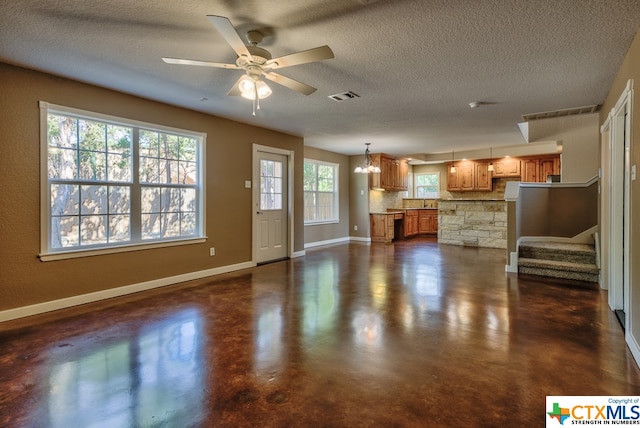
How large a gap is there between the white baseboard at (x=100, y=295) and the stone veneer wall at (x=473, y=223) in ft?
18.5

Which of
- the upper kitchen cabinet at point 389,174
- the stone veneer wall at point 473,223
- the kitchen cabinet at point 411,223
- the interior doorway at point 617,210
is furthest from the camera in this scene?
the kitchen cabinet at point 411,223

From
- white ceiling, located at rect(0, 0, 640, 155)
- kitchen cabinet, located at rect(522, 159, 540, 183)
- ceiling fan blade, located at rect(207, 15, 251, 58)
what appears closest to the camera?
ceiling fan blade, located at rect(207, 15, 251, 58)

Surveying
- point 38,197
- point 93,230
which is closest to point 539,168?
point 93,230

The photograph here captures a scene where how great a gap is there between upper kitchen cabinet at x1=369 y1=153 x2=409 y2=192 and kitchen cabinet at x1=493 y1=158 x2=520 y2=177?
2448mm

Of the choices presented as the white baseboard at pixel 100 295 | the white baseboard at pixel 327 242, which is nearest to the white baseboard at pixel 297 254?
the white baseboard at pixel 327 242

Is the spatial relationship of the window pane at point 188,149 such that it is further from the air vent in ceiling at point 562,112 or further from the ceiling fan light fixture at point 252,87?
the air vent in ceiling at point 562,112

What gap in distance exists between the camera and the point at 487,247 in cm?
800

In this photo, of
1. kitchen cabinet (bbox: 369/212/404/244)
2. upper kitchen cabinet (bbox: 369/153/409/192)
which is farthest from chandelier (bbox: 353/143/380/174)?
kitchen cabinet (bbox: 369/212/404/244)

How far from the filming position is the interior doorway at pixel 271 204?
19.5 ft

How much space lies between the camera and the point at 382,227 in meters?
9.06

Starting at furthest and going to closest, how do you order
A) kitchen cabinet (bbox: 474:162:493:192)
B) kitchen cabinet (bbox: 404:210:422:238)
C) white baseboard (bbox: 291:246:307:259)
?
kitchen cabinet (bbox: 404:210:422:238) → kitchen cabinet (bbox: 474:162:493:192) → white baseboard (bbox: 291:246:307:259)

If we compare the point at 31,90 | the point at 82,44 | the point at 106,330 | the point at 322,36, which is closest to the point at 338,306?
the point at 106,330

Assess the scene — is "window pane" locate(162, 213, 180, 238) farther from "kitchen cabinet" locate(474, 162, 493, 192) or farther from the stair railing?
"kitchen cabinet" locate(474, 162, 493, 192)

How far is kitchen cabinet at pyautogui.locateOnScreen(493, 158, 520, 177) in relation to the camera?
29.8ft
